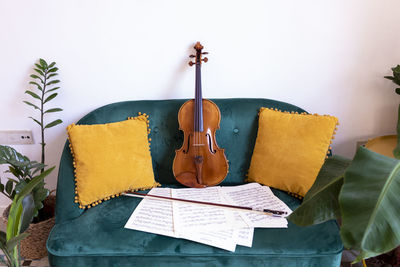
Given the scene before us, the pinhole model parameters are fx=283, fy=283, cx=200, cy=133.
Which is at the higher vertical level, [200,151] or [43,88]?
[43,88]

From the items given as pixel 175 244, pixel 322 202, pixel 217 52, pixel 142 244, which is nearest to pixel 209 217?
pixel 175 244

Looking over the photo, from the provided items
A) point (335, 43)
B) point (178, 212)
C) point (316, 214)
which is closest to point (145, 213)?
point (178, 212)

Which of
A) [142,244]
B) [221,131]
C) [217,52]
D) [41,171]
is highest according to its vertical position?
[217,52]

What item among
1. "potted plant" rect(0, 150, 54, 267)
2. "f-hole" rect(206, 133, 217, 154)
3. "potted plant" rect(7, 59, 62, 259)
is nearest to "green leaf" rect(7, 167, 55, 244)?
"potted plant" rect(0, 150, 54, 267)

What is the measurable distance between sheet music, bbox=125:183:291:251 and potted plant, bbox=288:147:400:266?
0.41 m

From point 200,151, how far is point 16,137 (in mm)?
1312

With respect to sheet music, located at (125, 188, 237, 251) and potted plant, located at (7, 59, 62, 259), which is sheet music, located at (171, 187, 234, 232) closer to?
sheet music, located at (125, 188, 237, 251)

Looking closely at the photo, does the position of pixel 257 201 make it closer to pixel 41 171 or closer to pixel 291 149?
pixel 291 149

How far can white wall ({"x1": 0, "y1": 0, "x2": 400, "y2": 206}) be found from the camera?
65.7 inches

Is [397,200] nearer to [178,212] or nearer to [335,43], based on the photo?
[178,212]

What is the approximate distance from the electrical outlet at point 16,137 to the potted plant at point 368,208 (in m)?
1.82

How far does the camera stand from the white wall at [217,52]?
1.67 metres

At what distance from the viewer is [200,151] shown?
155 cm

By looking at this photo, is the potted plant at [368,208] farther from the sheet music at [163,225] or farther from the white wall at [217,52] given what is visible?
the white wall at [217,52]
